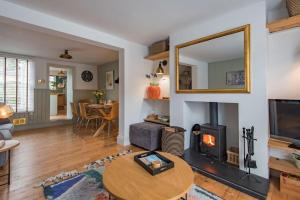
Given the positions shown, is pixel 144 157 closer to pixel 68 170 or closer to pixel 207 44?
pixel 68 170

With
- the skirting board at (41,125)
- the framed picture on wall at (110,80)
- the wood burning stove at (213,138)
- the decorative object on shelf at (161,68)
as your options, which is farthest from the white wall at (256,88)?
the skirting board at (41,125)

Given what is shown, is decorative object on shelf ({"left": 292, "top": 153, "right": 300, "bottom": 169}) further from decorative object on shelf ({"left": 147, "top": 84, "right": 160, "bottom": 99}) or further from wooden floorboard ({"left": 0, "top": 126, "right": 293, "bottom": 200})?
decorative object on shelf ({"left": 147, "top": 84, "right": 160, "bottom": 99})

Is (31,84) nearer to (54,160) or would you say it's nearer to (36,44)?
(36,44)

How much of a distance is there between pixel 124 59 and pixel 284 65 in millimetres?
2651

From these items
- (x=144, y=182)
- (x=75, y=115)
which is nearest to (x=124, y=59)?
(x=144, y=182)

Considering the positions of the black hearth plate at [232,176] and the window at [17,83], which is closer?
the black hearth plate at [232,176]

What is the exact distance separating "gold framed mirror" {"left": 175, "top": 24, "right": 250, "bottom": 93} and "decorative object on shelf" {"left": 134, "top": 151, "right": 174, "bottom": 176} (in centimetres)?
140

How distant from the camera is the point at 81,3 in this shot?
2012 mm

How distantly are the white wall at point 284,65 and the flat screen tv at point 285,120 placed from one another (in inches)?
12.5

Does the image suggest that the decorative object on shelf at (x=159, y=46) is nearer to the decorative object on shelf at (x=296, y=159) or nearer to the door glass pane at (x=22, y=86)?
the decorative object on shelf at (x=296, y=159)

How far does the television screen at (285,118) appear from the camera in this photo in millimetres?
1709

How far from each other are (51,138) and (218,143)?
3.77 metres

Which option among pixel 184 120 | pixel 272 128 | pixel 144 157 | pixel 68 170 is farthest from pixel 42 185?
pixel 272 128

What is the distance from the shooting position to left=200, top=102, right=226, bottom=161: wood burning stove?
244cm
